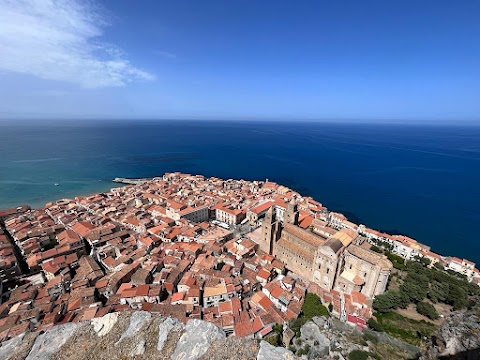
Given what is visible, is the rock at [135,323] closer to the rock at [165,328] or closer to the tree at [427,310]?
the rock at [165,328]

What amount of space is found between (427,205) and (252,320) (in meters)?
66.1

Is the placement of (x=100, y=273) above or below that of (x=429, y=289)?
above

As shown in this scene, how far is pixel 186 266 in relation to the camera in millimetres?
31547

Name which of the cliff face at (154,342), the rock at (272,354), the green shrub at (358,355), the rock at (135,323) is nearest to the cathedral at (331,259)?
the green shrub at (358,355)

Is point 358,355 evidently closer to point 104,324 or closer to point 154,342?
point 154,342

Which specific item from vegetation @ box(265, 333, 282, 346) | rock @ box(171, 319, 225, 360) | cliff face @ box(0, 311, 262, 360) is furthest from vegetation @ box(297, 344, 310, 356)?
rock @ box(171, 319, 225, 360)

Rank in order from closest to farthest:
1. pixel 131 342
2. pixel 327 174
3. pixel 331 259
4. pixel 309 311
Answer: pixel 131 342, pixel 309 311, pixel 331 259, pixel 327 174

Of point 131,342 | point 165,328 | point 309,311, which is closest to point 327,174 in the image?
point 309,311

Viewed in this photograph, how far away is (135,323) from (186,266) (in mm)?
15830

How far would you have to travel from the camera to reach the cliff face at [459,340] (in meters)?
13.9

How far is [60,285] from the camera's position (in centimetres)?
2792

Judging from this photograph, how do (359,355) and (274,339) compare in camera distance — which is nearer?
(359,355)

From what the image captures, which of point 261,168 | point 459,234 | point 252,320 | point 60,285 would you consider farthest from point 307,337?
point 261,168

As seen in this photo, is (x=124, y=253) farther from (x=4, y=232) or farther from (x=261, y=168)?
(x=261, y=168)
